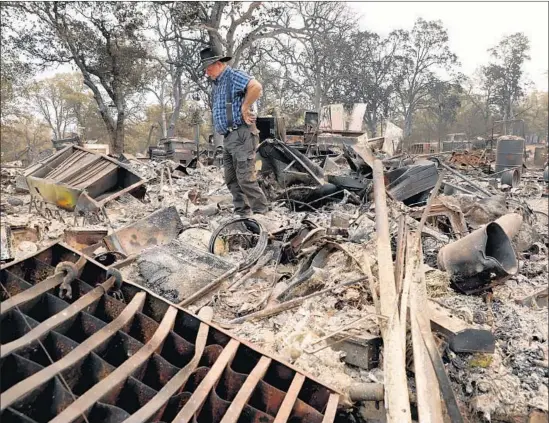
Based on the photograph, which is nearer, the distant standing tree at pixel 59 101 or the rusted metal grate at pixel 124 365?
the rusted metal grate at pixel 124 365

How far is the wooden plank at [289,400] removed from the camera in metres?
1.49

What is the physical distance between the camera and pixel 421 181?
525 centimetres

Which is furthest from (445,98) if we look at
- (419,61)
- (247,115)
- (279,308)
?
(279,308)

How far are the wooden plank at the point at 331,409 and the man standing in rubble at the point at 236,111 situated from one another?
131 inches

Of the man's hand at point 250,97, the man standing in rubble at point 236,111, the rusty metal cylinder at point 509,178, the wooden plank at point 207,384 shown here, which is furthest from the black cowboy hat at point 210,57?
the rusty metal cylinder at point 509,178

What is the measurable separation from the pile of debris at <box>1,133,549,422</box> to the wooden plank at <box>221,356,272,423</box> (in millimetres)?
22

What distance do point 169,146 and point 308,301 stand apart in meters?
11.7

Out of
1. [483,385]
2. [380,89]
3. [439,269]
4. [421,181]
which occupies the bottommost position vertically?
[483,385]

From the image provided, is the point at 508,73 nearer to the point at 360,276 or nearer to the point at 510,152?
the point at 510,152

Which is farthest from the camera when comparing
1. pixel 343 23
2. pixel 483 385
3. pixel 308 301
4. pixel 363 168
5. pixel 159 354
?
pixel 343 23

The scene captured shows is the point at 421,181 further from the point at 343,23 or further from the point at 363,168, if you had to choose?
the point at 343,23

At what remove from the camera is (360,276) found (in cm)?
279

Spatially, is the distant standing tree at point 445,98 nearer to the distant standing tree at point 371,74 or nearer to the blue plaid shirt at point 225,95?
the distant standing tree at point 371,74

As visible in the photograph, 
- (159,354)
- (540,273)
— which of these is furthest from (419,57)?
(159,354)
